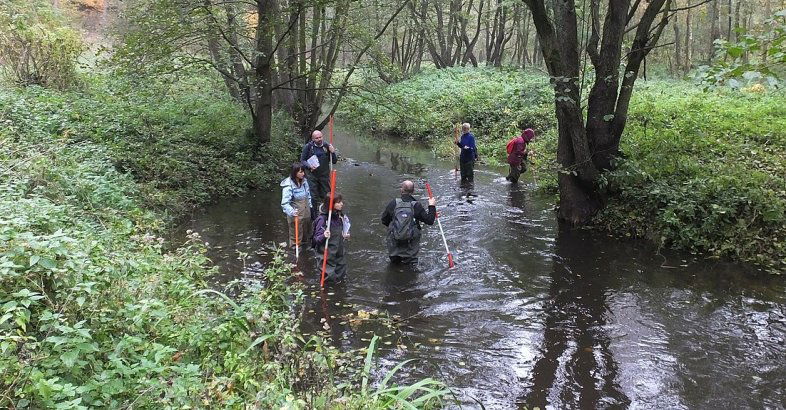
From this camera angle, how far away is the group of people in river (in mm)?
8000

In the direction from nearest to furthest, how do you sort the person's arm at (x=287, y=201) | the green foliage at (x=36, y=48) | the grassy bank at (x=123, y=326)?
the grassy bank at (x=123, y=326)
the person's arm at (x=287, y=201)
the green foliage at (x=36, y=48)

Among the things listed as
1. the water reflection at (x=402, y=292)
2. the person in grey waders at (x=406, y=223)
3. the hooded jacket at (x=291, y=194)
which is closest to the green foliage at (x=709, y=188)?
the person in grey waders at (x=406, y=223)

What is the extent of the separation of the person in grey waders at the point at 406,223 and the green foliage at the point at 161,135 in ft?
16.7

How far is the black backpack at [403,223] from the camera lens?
8477mm

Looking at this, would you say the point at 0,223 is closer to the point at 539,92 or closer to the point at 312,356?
the point at 312,356

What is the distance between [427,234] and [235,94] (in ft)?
43.4

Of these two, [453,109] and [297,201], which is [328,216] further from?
[453,109]

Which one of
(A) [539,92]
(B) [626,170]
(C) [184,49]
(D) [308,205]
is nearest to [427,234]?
(D) [308,205]

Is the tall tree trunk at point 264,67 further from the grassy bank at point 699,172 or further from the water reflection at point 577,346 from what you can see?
the water reflection at point 577,346

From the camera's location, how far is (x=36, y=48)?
52.5ft

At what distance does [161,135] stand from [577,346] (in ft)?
39.2

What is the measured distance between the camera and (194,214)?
451 inches

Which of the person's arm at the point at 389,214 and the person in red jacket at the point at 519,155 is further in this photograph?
the person in red jacket at the point at 519,155

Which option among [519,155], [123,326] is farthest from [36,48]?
[123,326]
